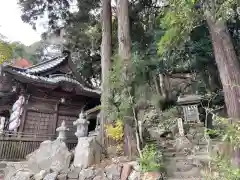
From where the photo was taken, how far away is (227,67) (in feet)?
19.0

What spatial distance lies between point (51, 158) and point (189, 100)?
9.80 metres

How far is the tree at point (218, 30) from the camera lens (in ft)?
17.3

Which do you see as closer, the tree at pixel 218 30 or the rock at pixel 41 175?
the tree at pixel 218 30

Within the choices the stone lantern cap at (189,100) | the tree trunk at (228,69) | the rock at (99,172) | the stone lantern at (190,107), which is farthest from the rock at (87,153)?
the stone lantern cap at (189,100)

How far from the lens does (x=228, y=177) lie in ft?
11.5

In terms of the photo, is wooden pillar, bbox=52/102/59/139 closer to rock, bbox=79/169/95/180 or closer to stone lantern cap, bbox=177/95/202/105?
rock, bbox=79/169/95/180

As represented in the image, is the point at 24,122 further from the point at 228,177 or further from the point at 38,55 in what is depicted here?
the point at 38,55

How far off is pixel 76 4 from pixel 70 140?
7.37 m

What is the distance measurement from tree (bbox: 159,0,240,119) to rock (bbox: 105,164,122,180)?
3.13 m

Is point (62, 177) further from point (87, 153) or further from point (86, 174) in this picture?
point (87, 153)

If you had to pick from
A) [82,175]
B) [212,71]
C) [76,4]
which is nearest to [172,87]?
[212,71]

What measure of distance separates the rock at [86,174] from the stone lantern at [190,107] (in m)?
8.92

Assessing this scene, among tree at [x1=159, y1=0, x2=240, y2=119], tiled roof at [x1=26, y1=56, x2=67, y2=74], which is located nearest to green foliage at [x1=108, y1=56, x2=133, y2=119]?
tree at [x1=159, y1=0, x2=240, y2=119]

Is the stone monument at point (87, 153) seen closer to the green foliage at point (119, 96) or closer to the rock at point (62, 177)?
the rock at point (62, 177)
